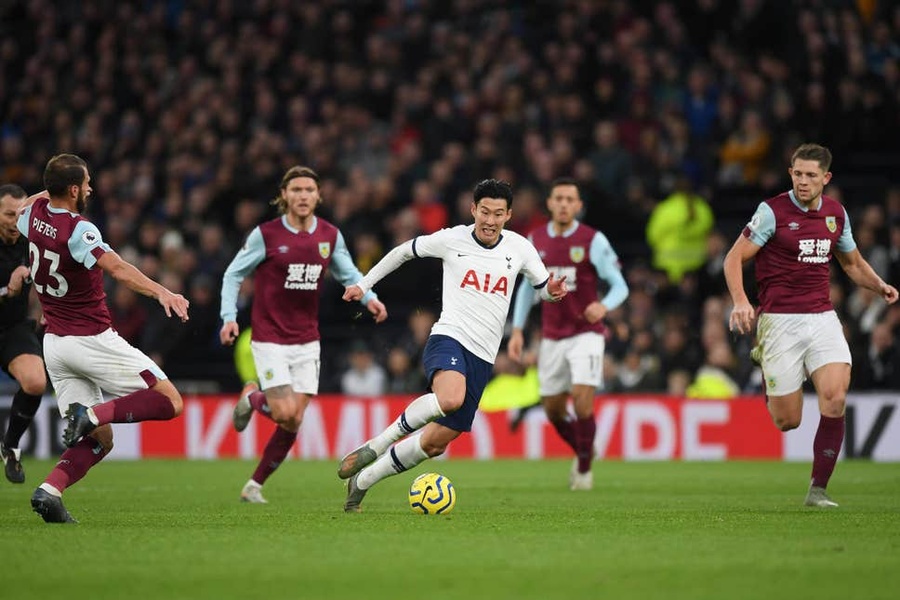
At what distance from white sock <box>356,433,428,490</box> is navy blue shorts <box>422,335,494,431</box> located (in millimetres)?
238

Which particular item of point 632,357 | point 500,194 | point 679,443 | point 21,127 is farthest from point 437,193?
point 500,194

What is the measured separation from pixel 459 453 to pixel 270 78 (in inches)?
342

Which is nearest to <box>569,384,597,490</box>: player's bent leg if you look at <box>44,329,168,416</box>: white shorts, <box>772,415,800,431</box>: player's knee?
<box>772,415,800,431</box>: player's knee

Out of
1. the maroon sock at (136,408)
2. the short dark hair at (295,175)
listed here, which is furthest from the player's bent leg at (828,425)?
the maroon sock at (136,408)

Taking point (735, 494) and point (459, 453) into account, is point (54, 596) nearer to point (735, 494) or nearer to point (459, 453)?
point (735, 494)

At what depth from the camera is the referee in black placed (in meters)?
11.5

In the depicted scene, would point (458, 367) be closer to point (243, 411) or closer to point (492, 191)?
point (492, 191)

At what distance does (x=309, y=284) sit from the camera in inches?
466

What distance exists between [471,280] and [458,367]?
0.67m

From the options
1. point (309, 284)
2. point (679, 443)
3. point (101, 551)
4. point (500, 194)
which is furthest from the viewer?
point (679, 443)

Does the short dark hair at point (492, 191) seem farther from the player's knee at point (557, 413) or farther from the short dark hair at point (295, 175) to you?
the player's knee at point (557, 413)

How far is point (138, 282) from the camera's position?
8.95 meters

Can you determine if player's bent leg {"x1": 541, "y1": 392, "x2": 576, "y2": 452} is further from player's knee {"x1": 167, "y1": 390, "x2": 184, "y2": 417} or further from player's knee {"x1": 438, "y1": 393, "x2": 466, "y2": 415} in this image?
player's knee {"x1": 167, "y1": 390, "x2": 184, "y2": 417}

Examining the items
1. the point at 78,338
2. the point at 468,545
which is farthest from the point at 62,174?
the point at 468,545
